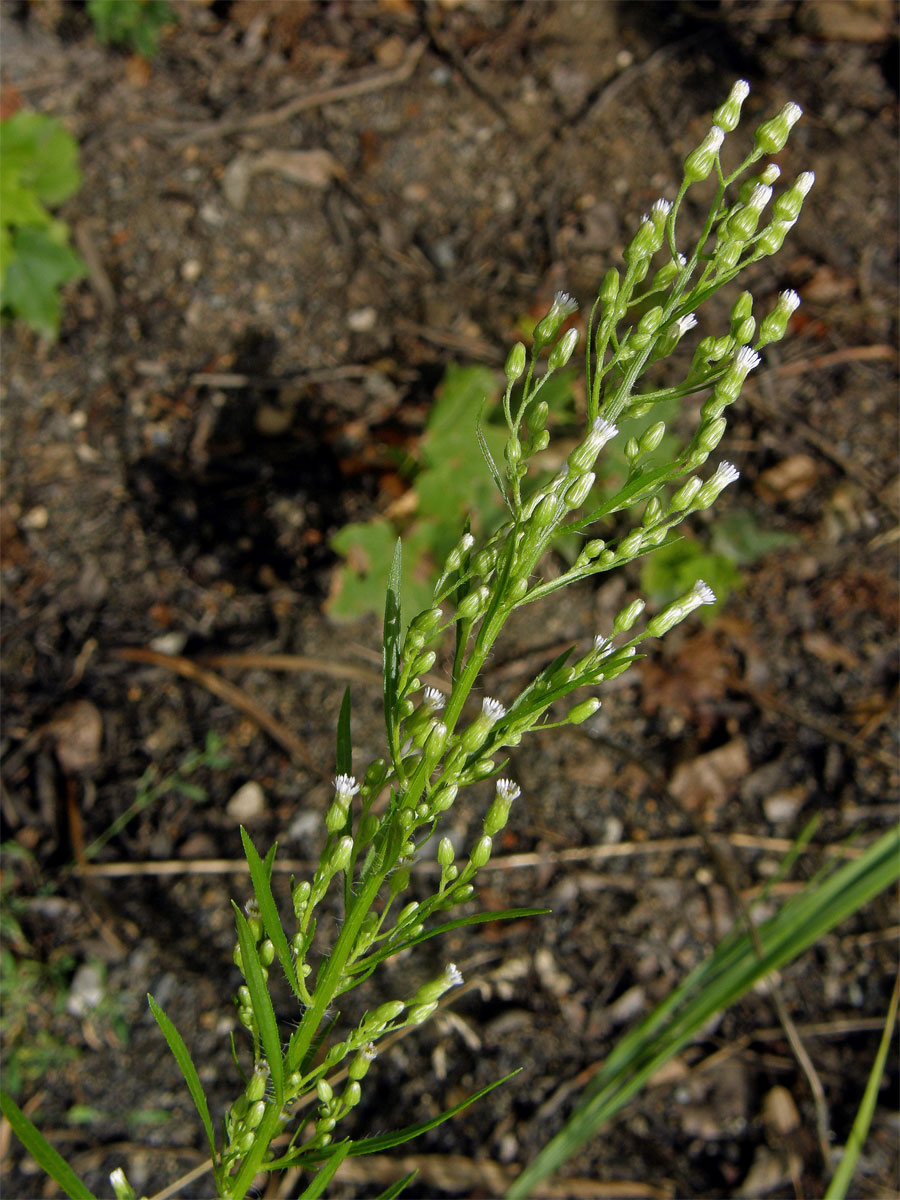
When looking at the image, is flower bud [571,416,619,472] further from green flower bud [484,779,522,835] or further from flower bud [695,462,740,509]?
green flower bud [484,779,522,835]

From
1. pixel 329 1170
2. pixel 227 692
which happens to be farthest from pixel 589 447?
pixel 227 692

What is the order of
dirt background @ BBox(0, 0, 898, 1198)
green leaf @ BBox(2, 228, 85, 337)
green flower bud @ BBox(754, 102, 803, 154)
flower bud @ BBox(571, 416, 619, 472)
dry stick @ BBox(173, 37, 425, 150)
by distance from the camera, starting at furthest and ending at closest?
dry stick @ BBox(173, 37, 425, 150) < green leaf @ BBox(2, 228, 85, 337) < dirt background @ BBox(0, 0, 898, 1198) < green flower bud @ BBox(754, 102, 803, 154) < flower bud @ BBox(571, 416, 619, 472)

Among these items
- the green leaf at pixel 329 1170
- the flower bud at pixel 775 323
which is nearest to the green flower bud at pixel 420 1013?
the green leaf at pixel 329 1170

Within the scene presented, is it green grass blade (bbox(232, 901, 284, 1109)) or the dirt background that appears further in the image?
the dirt background

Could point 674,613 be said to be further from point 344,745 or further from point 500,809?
point 344,745

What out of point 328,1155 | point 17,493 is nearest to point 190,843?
point 17,493

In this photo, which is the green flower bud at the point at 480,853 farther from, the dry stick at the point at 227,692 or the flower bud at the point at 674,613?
the dry stick at the point at 227,692

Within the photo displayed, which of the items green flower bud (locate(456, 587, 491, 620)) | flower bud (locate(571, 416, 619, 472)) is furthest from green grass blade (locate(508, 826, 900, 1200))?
flower bud (locate(571, 416, 619, 472))
